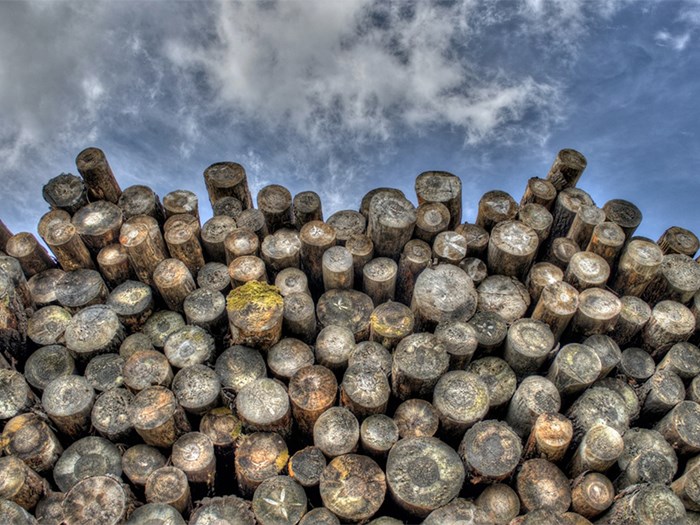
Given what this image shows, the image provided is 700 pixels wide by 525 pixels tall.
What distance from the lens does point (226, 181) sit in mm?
8094

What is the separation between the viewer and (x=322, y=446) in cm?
562

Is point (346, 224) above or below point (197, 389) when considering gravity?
above

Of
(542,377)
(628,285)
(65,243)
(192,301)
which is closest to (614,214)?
(628,285)

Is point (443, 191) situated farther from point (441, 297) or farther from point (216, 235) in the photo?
point (216, 235)

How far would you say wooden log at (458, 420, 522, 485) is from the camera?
17.8ft

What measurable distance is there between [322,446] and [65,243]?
406cm

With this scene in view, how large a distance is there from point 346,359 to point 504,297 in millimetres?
2189

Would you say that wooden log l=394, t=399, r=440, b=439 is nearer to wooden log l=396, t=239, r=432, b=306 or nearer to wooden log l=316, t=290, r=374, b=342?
wooden log l=316, t=290, r=374, b=342

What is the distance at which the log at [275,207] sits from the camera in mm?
7723

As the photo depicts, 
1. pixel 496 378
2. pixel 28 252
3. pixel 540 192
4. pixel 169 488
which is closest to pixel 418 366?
pixel 496 378

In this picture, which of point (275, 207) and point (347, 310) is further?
point (275, 207)

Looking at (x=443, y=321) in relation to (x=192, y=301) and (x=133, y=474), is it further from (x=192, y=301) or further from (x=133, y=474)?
(x=133, y=474)

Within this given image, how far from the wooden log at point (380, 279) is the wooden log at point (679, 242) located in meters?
3.72

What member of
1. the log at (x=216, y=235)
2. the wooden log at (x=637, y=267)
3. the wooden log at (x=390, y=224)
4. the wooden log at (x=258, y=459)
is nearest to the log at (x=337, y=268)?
the wooden log at (x=390, y=224)
